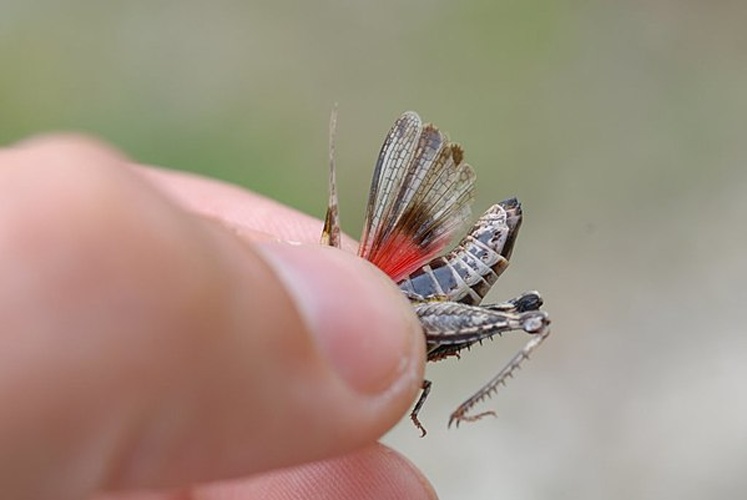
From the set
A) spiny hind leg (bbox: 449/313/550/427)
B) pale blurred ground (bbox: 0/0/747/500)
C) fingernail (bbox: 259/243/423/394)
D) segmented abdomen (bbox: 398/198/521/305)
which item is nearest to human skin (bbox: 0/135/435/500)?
fingernail (bbox: 259/243/423/394)

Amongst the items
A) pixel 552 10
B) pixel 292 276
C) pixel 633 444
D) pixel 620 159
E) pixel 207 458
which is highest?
pixel 552 10

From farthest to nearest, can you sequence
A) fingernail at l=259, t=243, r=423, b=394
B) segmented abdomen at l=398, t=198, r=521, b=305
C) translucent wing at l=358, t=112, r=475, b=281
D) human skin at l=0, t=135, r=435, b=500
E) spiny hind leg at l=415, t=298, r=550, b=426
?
translucent wing at l=358, t=112, r=475, b=281, segmented abdomen at l=398, t=198, r=521, b=305, spiny hind leg at l=415, t=298, r=550, b=426, fingernail at l=259, t=243, r=423, b=394, human skin at l=0, t=135, r=435, b=500

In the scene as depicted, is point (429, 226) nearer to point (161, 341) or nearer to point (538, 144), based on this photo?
point (161, 341)

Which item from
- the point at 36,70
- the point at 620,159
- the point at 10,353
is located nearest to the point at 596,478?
the point at 620,159

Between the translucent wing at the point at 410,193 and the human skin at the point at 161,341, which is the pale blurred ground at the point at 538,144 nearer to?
the translucent wing at the point at 410,193

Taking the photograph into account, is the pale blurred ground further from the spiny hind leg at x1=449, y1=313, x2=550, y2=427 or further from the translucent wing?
the spiny hind leg at x1=449, y1=313, x2=550, y2=427

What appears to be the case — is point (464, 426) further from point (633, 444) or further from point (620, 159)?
point (620, 159)

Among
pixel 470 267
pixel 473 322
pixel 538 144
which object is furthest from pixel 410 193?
pixel 538 144
